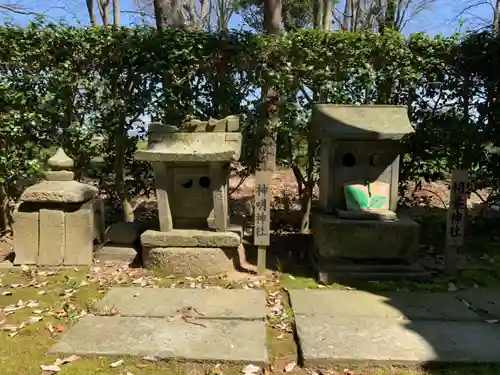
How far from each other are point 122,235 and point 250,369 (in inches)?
120

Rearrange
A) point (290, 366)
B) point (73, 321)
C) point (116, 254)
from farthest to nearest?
point (116, 254) < point (73, 321) < point (290, 366)

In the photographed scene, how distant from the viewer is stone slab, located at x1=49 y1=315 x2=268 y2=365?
135 inches

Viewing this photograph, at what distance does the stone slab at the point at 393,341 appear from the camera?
3.41 metres

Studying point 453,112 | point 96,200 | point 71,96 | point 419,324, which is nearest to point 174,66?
point 71,96

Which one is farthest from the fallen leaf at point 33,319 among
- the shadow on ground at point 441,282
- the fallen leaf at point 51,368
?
the shadow on ground at point 441,282

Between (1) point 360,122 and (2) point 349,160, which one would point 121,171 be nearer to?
(2) point 349,160

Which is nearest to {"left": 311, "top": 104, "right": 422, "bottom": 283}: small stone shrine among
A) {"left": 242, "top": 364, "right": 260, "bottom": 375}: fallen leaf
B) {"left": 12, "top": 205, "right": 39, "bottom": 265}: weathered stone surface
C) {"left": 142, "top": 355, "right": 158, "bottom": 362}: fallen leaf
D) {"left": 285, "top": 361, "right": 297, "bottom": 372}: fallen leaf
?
{"left": 285, "top": 361, "right": 297, "bottom": 372}: fallen leaf

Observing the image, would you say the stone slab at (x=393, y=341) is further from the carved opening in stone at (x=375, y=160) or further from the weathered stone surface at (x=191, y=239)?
the carved opening in stone at (x=375, y=160)

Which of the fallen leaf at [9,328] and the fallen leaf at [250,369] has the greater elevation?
the fallen leaf at [9,328]

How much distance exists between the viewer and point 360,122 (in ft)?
17.5

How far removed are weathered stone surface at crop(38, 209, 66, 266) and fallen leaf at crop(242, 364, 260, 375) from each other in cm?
306

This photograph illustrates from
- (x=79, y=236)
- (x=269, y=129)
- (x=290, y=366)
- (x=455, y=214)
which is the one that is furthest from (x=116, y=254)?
(x=455, y=214)

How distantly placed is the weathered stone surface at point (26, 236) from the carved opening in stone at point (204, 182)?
6.12 ft

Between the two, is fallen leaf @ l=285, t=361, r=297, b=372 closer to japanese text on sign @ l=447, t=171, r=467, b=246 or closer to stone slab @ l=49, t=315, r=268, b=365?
stone slab @ l=49, t=315, r=268, b=365
